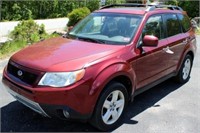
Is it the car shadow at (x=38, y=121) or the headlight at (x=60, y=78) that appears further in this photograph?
the car shadow at (x=38, y=121)

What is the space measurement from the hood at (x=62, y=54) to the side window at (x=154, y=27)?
739mm

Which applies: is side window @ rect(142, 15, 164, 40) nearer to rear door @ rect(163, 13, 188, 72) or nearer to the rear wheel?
rear door @ rect(163, 13, 188, 72)

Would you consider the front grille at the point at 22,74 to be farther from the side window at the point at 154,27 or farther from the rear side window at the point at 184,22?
the rear side window at the point at 184,22

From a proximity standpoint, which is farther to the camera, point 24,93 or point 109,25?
point 109,25

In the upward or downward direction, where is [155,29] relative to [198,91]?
upward

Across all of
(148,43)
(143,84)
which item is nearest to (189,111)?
(143,84)

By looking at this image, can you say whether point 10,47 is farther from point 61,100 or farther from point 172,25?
point 61,100

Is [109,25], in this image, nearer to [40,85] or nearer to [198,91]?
[40,85]

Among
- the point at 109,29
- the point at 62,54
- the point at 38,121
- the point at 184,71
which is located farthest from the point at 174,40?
the point at 38,121

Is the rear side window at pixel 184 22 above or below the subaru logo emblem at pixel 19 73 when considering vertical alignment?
above

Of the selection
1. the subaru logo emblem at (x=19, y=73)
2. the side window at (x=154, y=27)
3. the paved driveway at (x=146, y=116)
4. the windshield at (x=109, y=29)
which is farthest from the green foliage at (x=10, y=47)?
the side window at (x=154, y=27)

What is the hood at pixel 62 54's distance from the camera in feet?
11.0

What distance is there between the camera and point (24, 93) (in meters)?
3.37

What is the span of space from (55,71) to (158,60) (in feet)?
6.62
